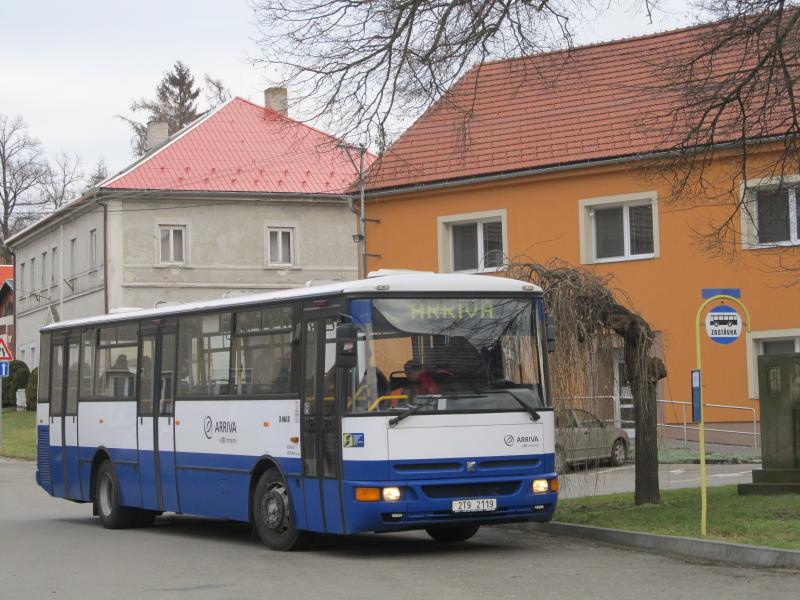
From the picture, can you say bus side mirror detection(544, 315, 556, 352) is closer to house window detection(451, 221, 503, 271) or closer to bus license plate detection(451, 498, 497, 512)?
bus license plate detection(451, 498, 497, 512)

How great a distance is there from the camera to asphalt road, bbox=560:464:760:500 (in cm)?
1807

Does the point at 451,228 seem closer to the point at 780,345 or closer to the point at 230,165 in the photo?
the point at 780,345

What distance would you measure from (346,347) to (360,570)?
213 cm

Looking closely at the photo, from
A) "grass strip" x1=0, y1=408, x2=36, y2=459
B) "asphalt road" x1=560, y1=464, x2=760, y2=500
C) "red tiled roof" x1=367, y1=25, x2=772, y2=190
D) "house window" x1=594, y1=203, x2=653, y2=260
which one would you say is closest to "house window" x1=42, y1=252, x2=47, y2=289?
"grass strip" x1=0, y1=408, x2=36, y2=459

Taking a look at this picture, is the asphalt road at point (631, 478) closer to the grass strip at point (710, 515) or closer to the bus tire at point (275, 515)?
the grass strip at point (710, 515)

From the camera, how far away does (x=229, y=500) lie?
15.8 meters

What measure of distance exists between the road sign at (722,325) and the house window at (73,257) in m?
43.6

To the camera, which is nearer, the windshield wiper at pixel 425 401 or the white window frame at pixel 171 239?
the windshield wiper at pixel 425 401

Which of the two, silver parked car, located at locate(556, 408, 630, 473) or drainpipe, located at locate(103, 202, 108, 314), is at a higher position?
drainpipe, located at locate(103, 202, 108, 314)

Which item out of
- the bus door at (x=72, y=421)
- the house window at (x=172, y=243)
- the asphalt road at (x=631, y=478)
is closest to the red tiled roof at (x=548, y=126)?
the asphalt road at (x=631, y=478)

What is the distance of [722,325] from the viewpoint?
14391mm

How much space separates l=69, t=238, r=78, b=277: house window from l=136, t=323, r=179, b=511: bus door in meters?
38.1

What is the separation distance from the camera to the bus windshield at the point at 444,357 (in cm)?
1373

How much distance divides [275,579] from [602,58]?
2411 cm
